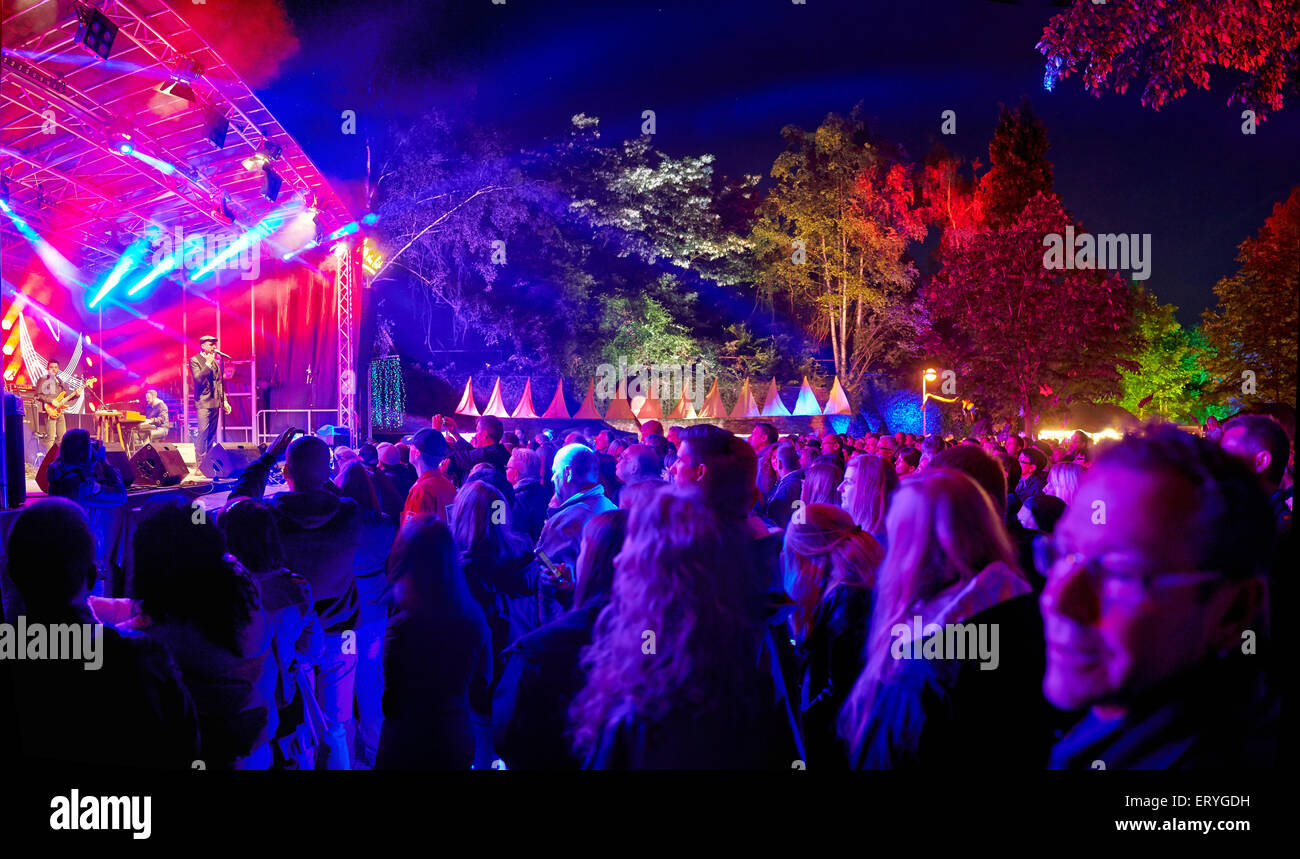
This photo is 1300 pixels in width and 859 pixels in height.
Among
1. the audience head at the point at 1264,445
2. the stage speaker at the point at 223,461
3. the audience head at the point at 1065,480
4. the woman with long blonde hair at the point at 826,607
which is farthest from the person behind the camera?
the stage speaker at the point at 223,461

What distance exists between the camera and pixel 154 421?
14477 millimetres

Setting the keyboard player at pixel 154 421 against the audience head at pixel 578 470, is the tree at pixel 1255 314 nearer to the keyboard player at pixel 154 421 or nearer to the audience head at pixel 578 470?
the audience head at pixel 578 470

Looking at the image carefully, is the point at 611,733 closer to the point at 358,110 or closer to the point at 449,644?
the point at 449,644

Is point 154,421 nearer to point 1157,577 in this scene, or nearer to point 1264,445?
point 1264,445

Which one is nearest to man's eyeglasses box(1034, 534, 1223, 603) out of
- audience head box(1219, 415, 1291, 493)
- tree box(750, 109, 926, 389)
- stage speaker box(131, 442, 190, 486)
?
audience head box(1219, 415, 1291, 493)

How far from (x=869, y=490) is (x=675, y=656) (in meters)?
1.99

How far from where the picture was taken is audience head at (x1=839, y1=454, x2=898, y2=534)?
3.45 m

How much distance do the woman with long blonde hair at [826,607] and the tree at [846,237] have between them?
25.5 m

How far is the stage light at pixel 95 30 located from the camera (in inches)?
270

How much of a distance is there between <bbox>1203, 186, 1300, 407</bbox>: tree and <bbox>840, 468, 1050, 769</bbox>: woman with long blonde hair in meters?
21.0

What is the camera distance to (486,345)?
22875 mm

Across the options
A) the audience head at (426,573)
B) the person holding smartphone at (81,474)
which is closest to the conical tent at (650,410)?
the person holding smartphone at (81,474)
